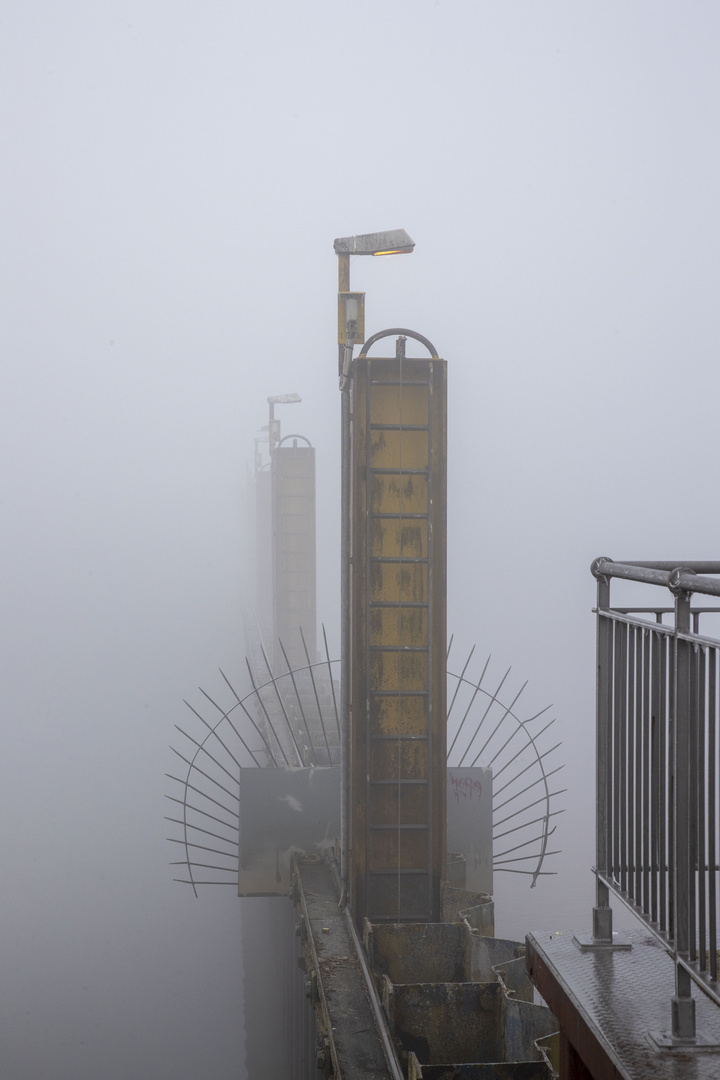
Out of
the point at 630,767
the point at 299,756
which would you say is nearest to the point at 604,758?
the point at 630,767

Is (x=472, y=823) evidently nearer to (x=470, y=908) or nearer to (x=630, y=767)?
(x=470, y=908)

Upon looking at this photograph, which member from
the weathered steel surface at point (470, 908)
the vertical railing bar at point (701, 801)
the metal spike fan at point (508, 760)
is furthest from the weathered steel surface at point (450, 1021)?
the metal spike fan at point (508, 760)

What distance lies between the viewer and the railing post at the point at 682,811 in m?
2.28

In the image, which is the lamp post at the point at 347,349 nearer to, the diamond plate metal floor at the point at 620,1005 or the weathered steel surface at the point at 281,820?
the weathered steel surface at the point at 281,820

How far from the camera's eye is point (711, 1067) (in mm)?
2279

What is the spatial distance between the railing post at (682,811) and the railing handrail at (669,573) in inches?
0.4

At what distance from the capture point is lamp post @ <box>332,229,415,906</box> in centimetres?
677

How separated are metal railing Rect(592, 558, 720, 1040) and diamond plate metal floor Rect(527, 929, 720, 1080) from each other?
81 mm

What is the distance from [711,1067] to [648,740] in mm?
743

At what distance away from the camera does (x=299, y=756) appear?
8.46 meters

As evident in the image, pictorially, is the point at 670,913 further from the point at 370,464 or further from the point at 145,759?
the point at 145,759

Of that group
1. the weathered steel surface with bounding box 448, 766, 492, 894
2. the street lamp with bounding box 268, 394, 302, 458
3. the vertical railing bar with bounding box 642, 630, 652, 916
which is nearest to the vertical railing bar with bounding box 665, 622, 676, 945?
the vertical railing bar with bounding box 642, 630, 652, 916

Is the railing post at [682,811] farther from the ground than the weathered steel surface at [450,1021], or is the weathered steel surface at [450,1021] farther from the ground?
the railing post at [682,811]

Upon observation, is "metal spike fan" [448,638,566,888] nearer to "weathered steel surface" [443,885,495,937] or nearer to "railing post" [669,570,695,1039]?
"weathered steel surface" [443,885,495,937]
